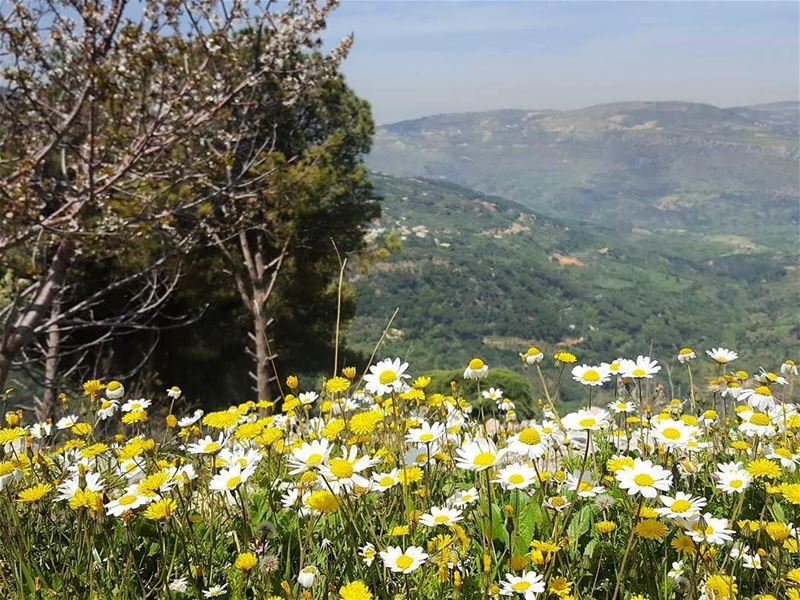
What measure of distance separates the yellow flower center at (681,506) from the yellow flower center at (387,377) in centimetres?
94

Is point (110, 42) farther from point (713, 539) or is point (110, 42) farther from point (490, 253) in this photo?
point (490, 253)

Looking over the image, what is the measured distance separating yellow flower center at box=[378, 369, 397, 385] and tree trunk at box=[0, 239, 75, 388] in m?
4.18

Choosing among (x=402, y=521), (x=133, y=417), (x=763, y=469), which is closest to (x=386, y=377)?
(x=402, y=521)

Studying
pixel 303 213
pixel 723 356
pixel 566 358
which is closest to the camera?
pixel 566 358

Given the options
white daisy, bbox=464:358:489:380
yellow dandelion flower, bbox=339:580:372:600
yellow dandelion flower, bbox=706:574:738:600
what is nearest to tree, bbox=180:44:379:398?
white daisy, bbox=464:358:489:380

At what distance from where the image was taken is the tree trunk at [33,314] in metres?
4.93

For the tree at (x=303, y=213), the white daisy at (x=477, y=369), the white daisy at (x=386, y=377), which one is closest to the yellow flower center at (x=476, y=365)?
the white daisy at (x=477, y=369)

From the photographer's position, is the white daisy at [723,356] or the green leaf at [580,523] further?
the white daisy at [723,356]

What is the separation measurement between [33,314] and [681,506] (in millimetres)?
5434

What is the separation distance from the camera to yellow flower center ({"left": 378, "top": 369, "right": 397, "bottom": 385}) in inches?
81.6

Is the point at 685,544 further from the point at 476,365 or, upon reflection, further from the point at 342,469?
the point at 476,365

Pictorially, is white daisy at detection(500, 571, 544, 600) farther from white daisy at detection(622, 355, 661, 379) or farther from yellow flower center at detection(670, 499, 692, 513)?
white daisy at detection(622, 355, 661, 379)

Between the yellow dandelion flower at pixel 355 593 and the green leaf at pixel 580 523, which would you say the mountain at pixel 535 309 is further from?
the yellow dandelion flower at pixel 355 593

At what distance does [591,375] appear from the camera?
2197 millimetres
